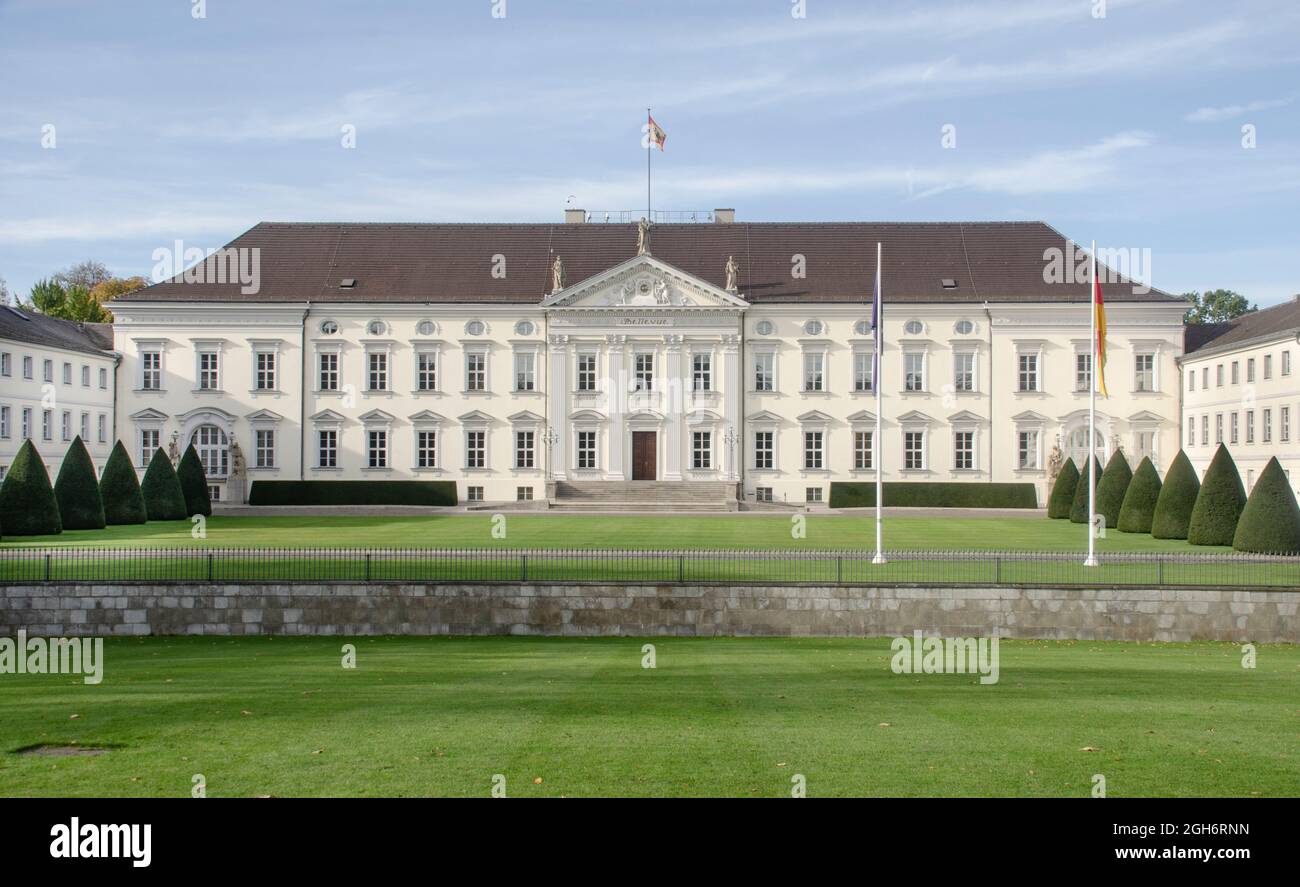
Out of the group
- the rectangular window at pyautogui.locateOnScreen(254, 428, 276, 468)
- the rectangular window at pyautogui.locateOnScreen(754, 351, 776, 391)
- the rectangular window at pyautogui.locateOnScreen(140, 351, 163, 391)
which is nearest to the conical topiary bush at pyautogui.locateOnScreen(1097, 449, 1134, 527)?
the rectangular window at pyautogui.locateOnScreen(754, 351, 776, 391)

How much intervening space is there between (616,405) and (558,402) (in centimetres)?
311

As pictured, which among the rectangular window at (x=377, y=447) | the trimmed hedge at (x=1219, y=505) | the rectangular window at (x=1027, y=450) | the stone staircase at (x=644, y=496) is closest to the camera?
the trimmed hedge at (x=1219, y=505)

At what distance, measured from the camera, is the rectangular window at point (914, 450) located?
210ft

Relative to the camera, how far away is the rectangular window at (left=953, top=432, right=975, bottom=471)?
6389 cm

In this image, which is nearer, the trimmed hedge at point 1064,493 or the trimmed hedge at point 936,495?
the trimmed hedge at point 1064,493

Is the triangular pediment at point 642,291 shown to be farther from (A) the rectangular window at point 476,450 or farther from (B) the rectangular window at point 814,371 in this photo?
(A) the rectangular window at point 476,450

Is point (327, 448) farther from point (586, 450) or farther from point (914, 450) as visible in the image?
point (914, 450)

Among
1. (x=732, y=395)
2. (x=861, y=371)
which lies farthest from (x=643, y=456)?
(x=861, y=371)

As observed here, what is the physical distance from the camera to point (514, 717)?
15.1 metres

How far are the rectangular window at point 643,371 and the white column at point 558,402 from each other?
3.70 m

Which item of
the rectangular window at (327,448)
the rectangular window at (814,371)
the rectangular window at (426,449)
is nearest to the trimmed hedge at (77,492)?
the rectangular window at (327,448)
